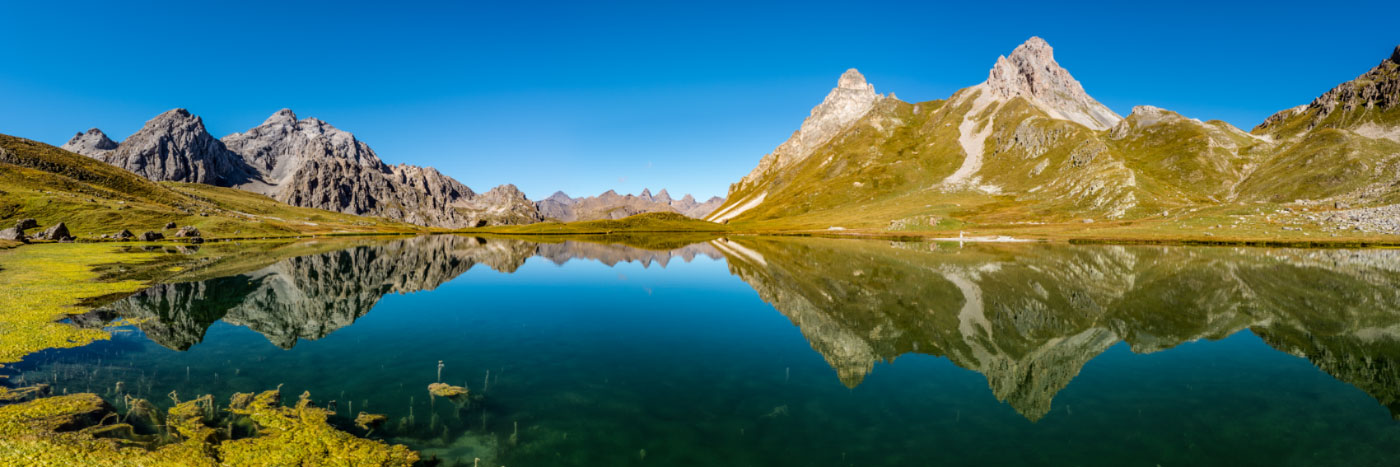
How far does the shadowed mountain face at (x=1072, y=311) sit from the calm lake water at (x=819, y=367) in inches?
9.5

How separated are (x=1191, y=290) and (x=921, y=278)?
20.6 m

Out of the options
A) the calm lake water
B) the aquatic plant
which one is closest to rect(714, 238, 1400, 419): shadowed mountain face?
the calm lake water

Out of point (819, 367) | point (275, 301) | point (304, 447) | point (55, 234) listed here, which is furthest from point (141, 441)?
point (55, 234)

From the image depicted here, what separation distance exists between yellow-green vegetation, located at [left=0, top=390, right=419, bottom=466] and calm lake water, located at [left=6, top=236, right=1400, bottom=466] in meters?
1.17

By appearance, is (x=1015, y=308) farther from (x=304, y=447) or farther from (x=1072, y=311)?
(x=304, y=447)

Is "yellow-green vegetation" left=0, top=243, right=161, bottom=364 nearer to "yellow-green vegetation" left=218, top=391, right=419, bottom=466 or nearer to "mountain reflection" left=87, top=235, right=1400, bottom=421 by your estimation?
"mountain reflection" left=87, top=235, right=1400, bottom=421

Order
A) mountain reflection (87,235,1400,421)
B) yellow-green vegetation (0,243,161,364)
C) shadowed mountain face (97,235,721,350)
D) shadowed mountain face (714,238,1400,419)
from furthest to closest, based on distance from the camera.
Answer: shadowed mountain face (97,235,721,350) < mountain reflection (87,235,1400,421) < yellow-green vegetation (0,243,161,364) < shadowed mountain face (714,238,1400,419)

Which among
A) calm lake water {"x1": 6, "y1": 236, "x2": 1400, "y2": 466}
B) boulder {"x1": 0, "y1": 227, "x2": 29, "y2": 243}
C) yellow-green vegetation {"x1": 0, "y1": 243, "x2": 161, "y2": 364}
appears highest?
boulder {"x1": 0, "y1": 227, "x2": 29, "y2": 243}

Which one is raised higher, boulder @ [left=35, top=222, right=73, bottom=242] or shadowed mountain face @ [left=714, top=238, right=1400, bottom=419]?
boulder @ [left=35, top=222, right=73, bottom=242]

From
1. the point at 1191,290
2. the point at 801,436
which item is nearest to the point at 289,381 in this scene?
the point at 801,436

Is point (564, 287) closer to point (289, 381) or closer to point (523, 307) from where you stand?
point (523, 307)

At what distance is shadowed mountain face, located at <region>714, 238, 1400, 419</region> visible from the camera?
23.5 meters

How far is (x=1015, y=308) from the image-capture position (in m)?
35.8

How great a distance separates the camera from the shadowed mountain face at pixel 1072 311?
2348 centimetres
